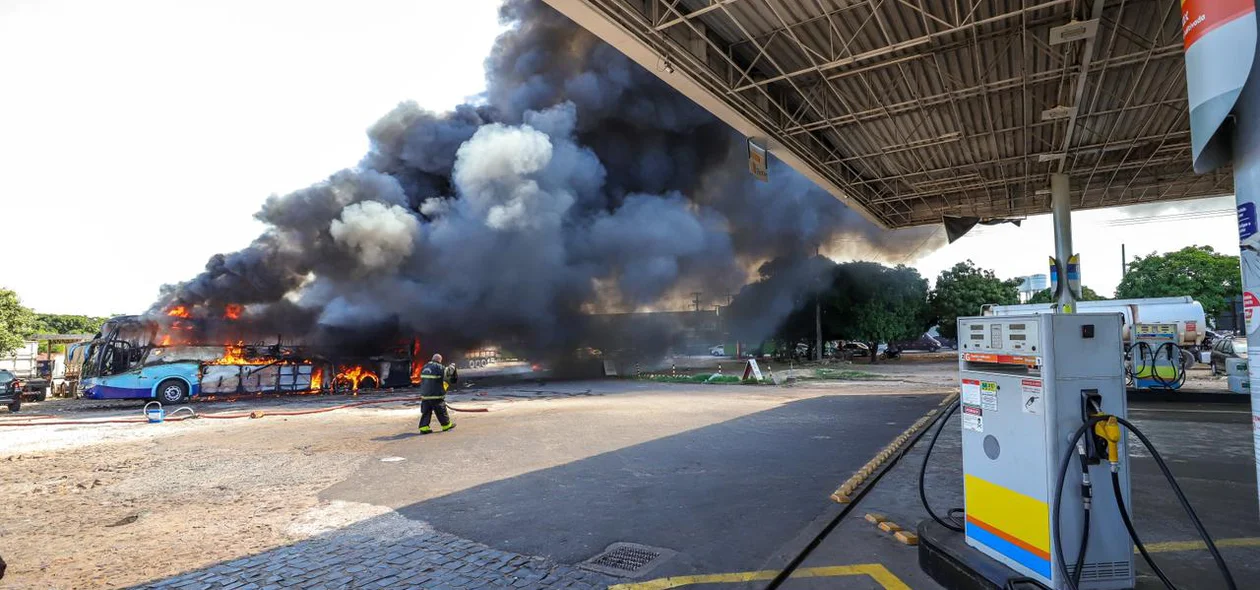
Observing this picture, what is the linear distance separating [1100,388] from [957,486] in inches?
102

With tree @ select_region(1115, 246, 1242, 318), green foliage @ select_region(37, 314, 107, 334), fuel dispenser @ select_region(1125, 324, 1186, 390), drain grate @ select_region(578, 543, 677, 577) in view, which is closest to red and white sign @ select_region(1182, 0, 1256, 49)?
drain grate @ select_region(578, 543, 677, 577)

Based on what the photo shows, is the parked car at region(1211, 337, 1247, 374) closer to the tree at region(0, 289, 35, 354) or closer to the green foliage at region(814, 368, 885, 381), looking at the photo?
the green foliage at region(814, 368, 885, 381)

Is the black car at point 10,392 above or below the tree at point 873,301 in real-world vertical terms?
below

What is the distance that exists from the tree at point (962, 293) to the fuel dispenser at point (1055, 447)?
36542 mm

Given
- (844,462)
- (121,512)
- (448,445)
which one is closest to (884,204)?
(844,462)

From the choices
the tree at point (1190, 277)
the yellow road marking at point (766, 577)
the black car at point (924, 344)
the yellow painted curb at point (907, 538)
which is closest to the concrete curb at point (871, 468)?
the yellow painted curb at point (907, 538)

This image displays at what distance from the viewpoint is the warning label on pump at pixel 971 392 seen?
3.44 meters

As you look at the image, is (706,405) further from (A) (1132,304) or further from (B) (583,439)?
(A) (1132,304)

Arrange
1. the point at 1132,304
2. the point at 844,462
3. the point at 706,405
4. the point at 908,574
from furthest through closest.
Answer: the point at 1132,304, the point at 706,405, the point at 844,462, the point at 908,574

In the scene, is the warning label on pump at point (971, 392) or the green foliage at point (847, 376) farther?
the green foliage at point (847, 376)

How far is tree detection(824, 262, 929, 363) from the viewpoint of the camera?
33531mm

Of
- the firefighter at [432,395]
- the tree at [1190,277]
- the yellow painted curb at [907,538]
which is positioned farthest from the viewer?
the tree at [1190,277]

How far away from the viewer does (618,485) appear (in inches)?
224

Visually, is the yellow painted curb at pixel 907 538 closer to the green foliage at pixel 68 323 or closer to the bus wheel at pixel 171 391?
the bus wheel at pixel 171 391
